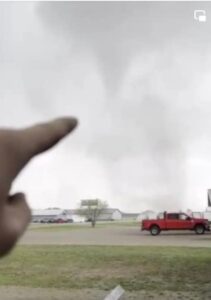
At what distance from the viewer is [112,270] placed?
8469 millimetres

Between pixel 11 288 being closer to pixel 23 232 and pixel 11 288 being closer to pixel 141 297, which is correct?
pixel 141 297

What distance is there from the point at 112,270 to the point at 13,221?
7.89 m

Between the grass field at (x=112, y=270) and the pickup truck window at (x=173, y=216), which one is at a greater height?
the pickup truck window at (x=173, y=216)

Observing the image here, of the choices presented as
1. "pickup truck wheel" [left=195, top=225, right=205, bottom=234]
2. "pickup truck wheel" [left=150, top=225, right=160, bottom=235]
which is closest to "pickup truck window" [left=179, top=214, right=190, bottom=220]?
"pickup truck wheel" [left=195, top=225, right=205, bottom=234]

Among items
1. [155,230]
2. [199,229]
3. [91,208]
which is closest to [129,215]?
[91,208]

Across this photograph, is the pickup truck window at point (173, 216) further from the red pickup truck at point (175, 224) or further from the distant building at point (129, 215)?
the distant building at point (129, 215)

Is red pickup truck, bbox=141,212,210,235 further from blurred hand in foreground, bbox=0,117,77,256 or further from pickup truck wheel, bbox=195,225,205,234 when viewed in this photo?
blurred hand in foreground, bbox=0,117,77,256

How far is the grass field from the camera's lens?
7.14 meters

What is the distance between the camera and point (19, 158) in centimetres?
84

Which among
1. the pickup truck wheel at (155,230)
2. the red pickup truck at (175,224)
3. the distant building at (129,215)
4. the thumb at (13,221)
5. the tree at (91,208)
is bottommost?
the thumb at (13,221)

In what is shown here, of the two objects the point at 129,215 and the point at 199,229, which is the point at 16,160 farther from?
the point at 129,215

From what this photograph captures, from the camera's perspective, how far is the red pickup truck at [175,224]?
20703mm

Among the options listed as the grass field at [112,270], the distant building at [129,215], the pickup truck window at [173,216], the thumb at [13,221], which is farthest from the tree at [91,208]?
the thumb at [13,221]

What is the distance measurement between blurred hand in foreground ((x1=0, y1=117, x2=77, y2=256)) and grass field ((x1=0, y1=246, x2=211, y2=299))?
6007 mm
